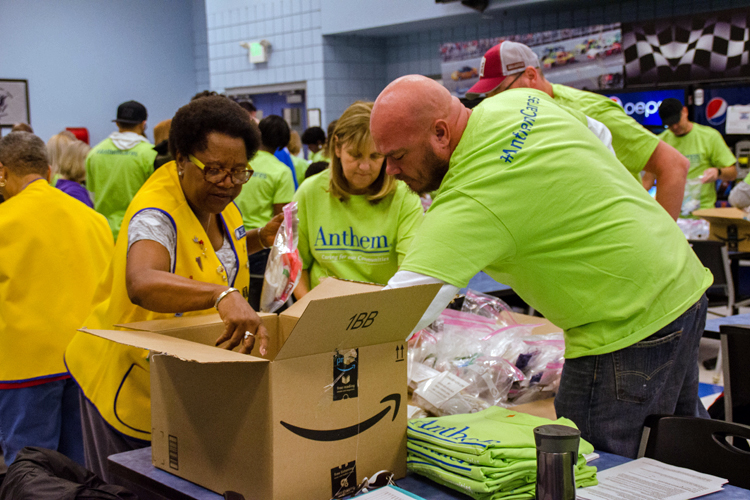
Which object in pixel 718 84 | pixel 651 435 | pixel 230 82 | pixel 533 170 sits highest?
pixel 230 82

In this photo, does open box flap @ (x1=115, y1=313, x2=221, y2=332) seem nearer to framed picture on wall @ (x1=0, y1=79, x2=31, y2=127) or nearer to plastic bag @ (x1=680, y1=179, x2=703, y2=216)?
plastic bag @ (x1=680, y1=179, x2=703, y2=216)

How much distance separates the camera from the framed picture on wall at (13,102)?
1042cm

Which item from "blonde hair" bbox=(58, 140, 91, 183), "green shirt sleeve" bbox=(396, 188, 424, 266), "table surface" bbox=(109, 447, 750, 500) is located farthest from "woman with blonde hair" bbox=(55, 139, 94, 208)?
"table surface" bbox=(109, 447, 750, 500)

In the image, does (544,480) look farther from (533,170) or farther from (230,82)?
(230,82)

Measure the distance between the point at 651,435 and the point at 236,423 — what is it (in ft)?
3.17

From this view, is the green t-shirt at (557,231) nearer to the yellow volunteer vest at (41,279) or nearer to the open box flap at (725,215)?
the yellow volunteer vest at (41,279)

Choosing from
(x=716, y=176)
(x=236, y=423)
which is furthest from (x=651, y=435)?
(x=716, y=176)

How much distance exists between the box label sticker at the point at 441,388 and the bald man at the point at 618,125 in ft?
4.14

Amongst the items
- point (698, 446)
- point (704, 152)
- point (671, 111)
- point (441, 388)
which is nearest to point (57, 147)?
point (441, 388)

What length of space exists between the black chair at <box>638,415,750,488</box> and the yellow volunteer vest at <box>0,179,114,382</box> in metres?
1.81

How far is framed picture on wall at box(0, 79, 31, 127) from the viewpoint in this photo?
34.2 feet

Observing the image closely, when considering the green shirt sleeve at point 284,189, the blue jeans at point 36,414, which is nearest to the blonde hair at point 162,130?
the green shirt sleeve at point 284,189

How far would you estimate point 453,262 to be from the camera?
4.72 feet

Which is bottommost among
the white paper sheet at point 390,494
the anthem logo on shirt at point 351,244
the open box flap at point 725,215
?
the white paper sheet at point 390,494
